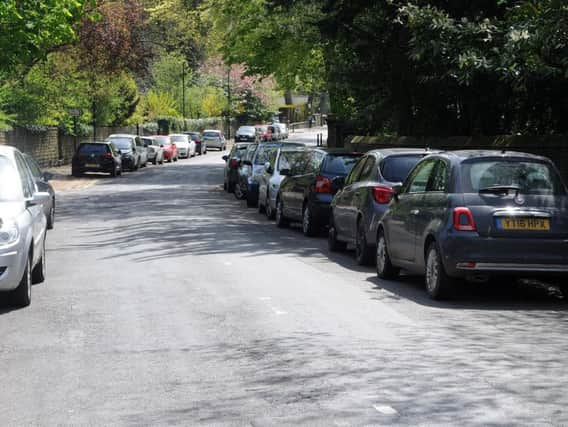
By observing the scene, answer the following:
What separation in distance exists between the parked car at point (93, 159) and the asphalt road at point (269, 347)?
30.9 m

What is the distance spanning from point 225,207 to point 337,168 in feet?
34.1

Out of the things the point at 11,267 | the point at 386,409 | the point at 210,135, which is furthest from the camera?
the point at 210,135

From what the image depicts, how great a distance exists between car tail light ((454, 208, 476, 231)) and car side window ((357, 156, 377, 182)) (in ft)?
15.9

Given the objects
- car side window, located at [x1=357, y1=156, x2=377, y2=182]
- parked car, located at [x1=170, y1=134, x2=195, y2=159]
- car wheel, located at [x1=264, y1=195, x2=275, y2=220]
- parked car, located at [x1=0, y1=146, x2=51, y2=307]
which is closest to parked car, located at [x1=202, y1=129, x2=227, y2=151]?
parked car, located at [x1=170, y1=134, x2=195, y2=159]

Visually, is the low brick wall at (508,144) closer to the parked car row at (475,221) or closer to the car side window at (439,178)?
the parked car row at (475,221)

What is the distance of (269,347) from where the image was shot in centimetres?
998

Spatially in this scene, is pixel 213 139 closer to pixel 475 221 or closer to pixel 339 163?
pixel 339 163

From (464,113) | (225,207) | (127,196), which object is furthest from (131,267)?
(127,196)

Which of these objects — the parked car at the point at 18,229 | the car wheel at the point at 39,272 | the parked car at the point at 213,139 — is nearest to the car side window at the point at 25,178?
the parked car at the point at 18,229

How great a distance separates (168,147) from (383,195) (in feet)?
179

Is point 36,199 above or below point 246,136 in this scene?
above

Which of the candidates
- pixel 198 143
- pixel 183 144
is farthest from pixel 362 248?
pixel 198 143

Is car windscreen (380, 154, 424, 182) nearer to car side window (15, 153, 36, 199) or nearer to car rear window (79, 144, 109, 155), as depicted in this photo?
car side window (15, 153, 36, 199)

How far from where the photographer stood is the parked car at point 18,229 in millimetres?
12055
